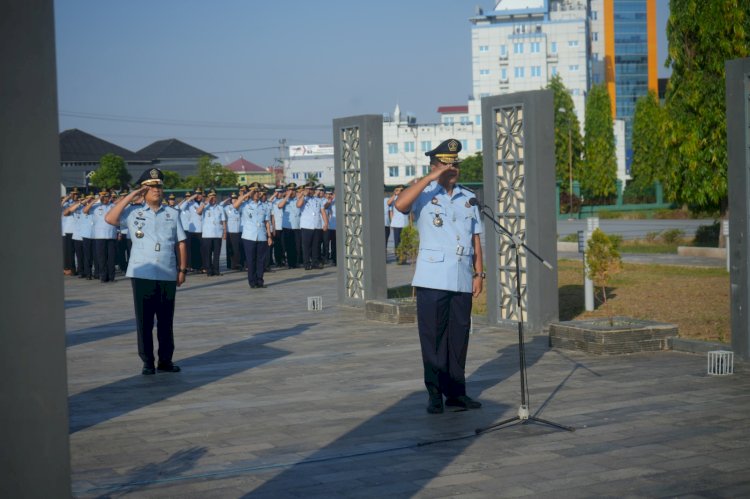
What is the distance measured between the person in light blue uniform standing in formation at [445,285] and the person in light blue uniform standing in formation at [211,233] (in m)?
17.7

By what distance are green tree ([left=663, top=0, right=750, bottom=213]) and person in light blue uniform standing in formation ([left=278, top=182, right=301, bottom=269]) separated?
9.91 m

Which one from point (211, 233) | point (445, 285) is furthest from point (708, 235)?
point (445, 285)

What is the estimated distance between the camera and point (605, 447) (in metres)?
7.00

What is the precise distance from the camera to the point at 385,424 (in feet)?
26.1

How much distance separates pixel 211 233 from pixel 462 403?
59.1ft

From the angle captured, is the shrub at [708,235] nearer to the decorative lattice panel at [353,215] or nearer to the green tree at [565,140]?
the decorative lattice panel at [353,215]

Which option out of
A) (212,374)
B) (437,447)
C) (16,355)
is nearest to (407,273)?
(212,374)

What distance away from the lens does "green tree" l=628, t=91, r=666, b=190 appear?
61375 mm

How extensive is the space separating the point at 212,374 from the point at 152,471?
406 centimetres

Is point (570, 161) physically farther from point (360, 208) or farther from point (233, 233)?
point (360, 208)

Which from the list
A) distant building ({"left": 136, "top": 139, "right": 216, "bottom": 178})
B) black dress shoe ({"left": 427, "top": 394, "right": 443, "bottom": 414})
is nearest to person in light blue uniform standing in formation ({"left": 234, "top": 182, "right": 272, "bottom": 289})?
black dress shoe ({"left": 427, "top": 394, "right": 443, "bottom": 414})

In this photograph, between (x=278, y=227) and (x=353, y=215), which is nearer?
(x=353, y=215)

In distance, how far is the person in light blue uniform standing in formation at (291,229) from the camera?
27.5 meters

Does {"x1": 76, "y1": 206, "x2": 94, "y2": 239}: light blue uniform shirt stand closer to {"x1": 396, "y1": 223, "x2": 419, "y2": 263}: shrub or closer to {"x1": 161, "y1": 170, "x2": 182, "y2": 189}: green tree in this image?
{"x1": 396, "y1": 223, "x2": 419, "y2": 263}: shrub
